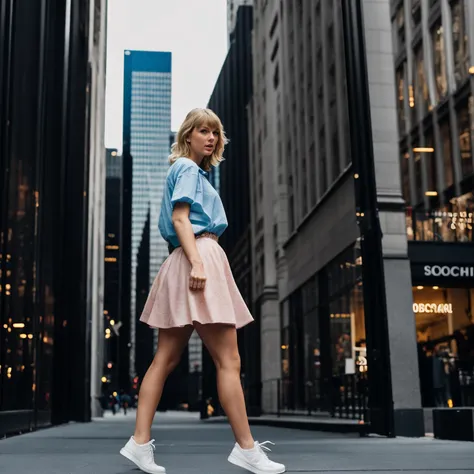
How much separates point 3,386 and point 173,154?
4792 millimetres

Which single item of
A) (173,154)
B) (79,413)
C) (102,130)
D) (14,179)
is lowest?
(79,413)

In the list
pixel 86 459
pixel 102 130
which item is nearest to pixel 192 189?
pixel 86 459

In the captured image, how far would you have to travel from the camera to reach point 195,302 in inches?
163

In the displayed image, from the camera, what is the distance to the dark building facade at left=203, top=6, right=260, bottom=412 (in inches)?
1844

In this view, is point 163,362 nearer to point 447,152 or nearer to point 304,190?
point 447,152

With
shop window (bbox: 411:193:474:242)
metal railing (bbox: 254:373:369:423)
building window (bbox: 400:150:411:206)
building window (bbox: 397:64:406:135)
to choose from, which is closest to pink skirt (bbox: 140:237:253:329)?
metal railing (bbox: 254:373:369:423)

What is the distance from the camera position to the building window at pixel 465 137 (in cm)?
2412

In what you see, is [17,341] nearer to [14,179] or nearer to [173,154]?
[14,179]

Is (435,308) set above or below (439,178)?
below

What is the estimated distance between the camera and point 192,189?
4.30 meters

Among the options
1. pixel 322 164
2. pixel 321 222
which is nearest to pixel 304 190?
pixel 322 164

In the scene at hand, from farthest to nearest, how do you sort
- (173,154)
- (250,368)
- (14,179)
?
(250,368), (14,179), (173,154)

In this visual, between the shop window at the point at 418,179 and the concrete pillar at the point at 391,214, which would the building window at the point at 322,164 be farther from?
the concrete pillar at the point at 391,214

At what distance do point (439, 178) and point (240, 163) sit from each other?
25225mm
